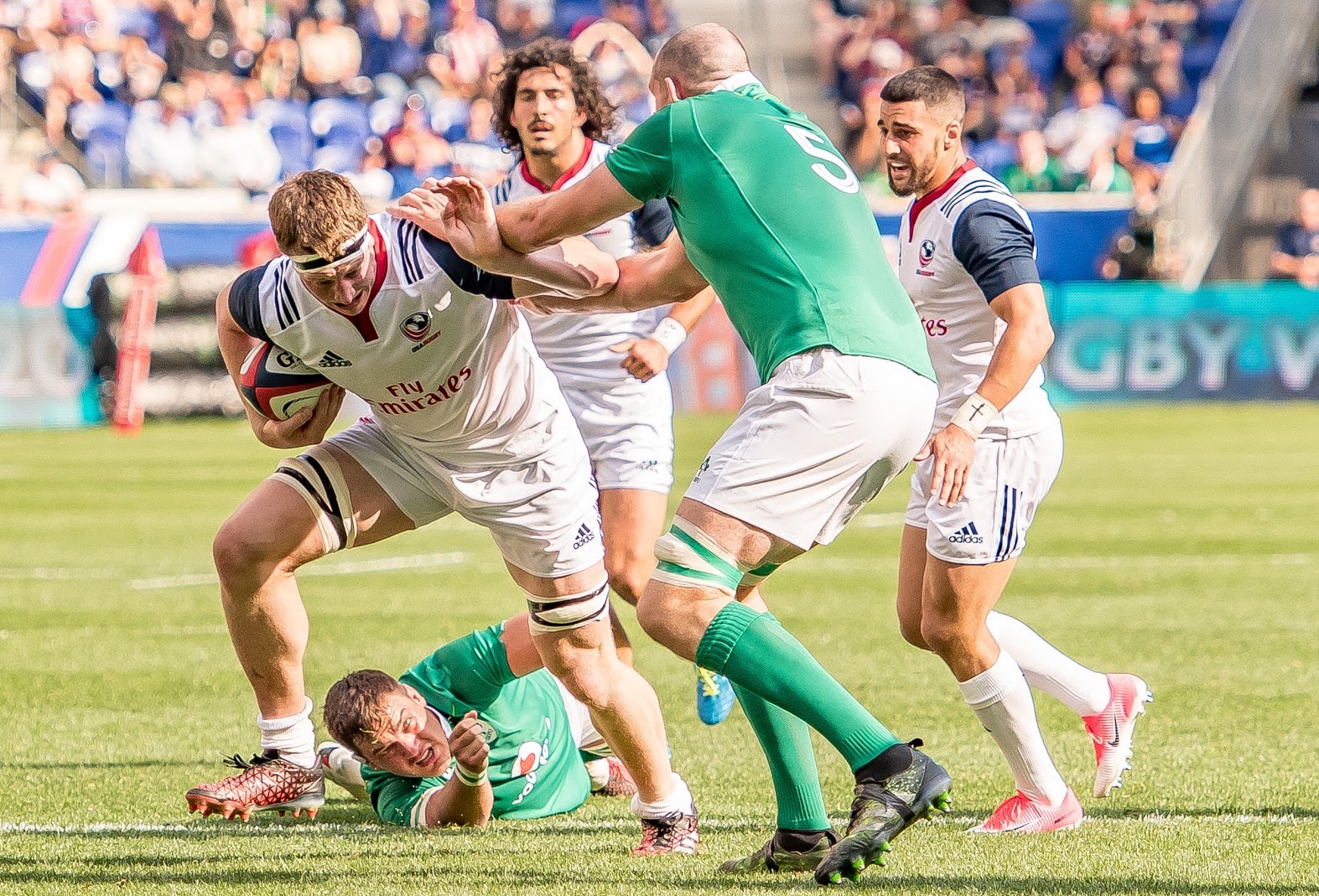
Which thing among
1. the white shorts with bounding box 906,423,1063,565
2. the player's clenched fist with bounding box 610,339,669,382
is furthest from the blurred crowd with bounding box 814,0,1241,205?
the white shorts with bounding box 906,423,1063,565

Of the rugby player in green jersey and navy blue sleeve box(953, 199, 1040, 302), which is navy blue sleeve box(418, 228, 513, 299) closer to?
the rugby player in green jersey

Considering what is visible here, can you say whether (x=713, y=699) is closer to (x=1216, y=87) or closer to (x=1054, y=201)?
(x=1054, y=201)

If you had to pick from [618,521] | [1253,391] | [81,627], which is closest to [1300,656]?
[618,521]

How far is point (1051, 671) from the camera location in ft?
19.3

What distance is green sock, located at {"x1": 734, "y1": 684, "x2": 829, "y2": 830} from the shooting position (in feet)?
15.4

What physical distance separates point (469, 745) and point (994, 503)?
174 centimetres

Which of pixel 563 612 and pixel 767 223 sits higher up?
pixel 767 223

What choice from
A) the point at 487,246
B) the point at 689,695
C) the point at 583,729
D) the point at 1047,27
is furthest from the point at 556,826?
the point at 1047,27

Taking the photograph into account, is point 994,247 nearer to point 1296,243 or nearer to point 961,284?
point 961,284

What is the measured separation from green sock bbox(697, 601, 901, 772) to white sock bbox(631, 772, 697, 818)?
0.82m

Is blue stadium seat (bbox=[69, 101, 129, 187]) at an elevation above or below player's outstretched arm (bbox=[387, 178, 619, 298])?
below

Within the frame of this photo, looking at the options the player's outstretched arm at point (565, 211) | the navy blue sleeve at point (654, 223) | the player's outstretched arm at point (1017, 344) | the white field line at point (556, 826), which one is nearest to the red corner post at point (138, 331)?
the navy blue sleeve at point (654, 223)

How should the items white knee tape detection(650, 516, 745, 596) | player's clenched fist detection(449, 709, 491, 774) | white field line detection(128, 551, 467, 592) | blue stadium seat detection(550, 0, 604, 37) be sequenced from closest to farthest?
1. white knee tape detection(650, 516, 745, 596)
2. player's clenched fist detection(449, 709, 491, 774)
3. white field line detection(128, 551, 467, 592)
4. blue stadium seat detection(550, 0, 604, 37)

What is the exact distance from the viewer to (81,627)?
31.4ft
